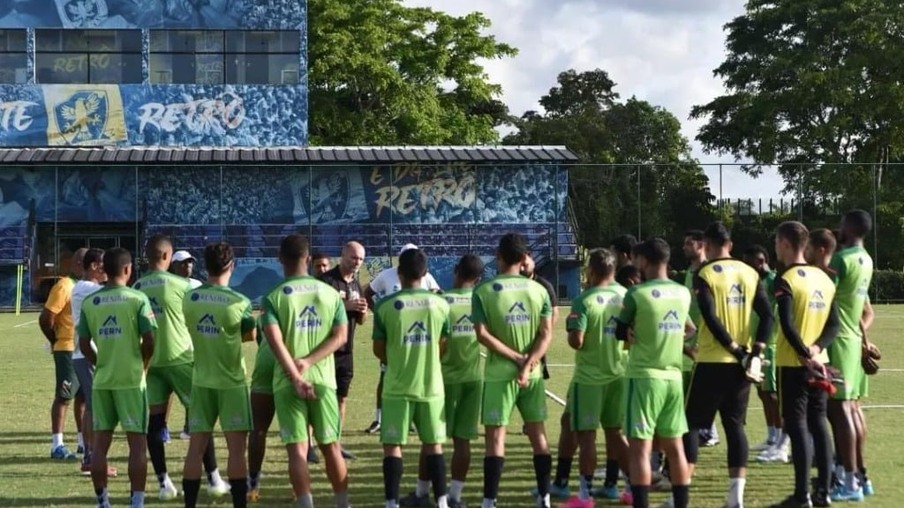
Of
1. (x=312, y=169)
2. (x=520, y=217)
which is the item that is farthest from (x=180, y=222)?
(x=520, y=217)

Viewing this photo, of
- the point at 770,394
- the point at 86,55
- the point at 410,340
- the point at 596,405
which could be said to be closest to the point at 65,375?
the point at 410,340

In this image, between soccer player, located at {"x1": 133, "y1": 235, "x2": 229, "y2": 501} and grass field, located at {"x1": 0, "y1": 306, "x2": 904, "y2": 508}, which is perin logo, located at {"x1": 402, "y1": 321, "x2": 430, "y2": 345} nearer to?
grass field, located at {"x1": 0, "y1": 306, "x2": 904, "y2": 508}

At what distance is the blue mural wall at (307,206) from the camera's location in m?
41.1

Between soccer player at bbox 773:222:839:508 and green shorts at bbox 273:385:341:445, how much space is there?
11.2ft

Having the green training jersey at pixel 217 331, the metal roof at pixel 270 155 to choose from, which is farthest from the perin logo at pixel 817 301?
the metal roof at pixel 270 155

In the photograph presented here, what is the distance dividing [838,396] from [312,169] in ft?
112

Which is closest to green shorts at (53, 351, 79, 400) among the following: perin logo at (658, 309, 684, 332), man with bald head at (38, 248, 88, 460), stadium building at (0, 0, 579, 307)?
man with bald head at (38, 248, 88, 460)

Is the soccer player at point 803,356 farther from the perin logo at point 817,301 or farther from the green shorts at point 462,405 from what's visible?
the green shorts at point 462,405

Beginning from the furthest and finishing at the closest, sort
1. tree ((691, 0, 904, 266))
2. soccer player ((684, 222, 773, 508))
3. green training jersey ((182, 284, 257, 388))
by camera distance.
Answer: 1. tree ((691, 0, 904, 266))
2. soccer player ((684, 222, 773, 508))
3. green training jersey ((182, 284, 257, 388))

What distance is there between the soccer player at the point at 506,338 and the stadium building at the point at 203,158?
32.2m

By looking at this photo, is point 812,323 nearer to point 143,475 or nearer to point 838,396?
point 838,396

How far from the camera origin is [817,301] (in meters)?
9.01

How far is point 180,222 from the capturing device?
136ft

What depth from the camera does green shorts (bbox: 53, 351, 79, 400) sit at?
11125 millimetres
